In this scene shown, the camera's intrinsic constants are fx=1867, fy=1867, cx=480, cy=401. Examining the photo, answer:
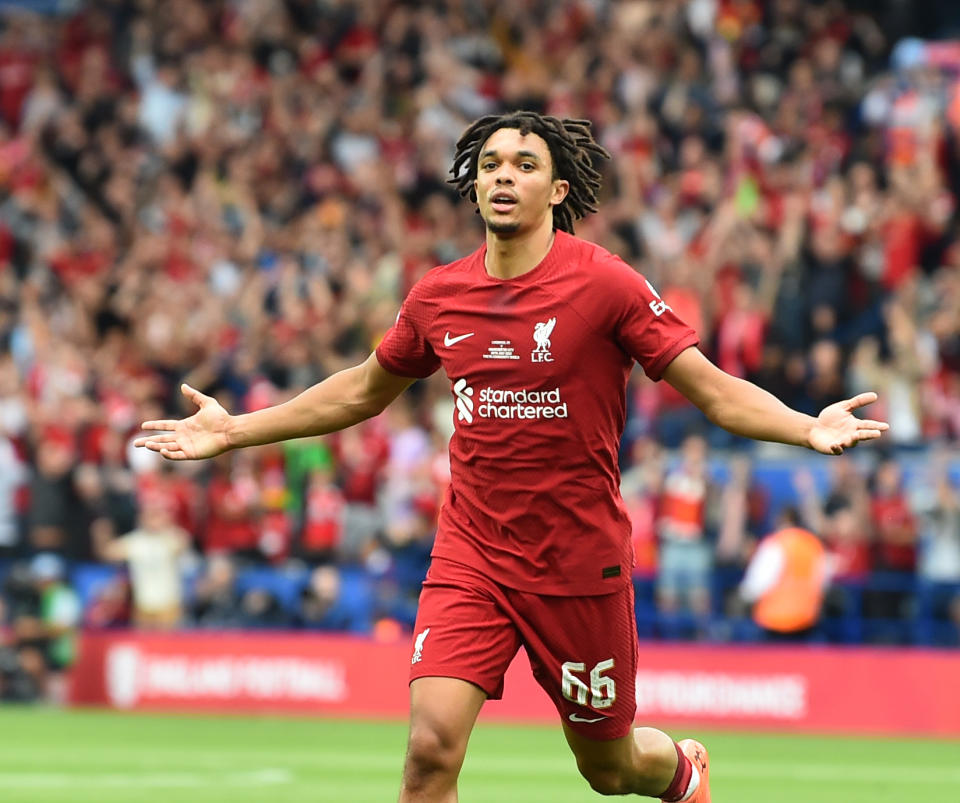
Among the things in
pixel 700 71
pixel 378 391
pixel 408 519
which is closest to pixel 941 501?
pixel 408 519

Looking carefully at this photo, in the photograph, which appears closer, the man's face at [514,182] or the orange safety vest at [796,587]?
the man's face at [514,182]

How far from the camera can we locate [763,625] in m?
16.8

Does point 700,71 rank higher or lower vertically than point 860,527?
higher

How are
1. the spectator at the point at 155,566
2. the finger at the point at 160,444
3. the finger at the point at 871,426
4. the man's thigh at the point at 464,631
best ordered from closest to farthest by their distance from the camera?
the finger at the point at 871,426
the man's thigh at the point at 464,631
the finger at the point at 160,444
the spectator at the point at 155,566

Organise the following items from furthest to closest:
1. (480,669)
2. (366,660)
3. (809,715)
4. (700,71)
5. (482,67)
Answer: (482,67), (700,71), (366,660), (809,715), (480,669)

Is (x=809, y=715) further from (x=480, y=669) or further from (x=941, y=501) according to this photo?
(x=480, y=669)

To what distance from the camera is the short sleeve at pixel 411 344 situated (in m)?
7.02

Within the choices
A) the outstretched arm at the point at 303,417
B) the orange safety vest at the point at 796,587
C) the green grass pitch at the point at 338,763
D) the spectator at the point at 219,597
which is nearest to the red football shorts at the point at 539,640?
the outstretched arm at the point at 303,417

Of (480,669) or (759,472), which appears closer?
(480,669)

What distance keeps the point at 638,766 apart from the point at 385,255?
13.7 metres

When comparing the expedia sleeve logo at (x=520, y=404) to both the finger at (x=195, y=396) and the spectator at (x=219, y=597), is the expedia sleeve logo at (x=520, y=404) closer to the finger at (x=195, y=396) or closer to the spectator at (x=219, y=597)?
the finger at (x=195, y=396)

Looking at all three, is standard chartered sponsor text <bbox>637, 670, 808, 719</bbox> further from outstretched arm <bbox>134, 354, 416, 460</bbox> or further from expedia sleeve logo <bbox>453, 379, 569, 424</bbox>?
expedia sleeve logo <bbox>453, 379, 569, 424</bbox>

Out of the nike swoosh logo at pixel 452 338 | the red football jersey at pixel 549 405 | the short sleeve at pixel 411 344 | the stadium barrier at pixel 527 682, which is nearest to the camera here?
the red football jersey at pixel 549 405

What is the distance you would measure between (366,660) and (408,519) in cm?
145
